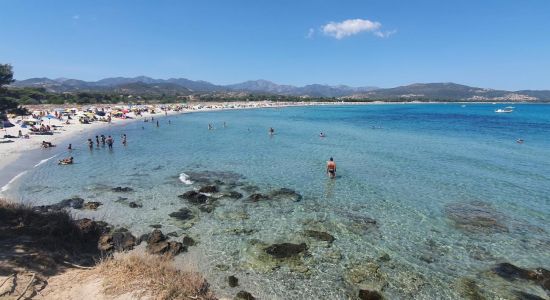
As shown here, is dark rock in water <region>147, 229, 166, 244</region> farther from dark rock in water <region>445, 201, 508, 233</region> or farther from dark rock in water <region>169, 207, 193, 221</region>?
dark rock in water <region>445, 201, 508, 233</region>

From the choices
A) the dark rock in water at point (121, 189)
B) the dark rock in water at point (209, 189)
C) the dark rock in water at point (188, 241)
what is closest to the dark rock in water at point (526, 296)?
the dark rock in water at point (188, 241)

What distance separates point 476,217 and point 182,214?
16.3 m

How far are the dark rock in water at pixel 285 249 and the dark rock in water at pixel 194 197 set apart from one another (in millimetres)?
7513

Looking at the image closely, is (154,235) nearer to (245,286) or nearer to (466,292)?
(245,286)

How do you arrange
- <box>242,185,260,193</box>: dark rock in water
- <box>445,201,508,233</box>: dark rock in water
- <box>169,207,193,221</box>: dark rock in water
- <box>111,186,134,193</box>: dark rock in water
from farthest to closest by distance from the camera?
1. <box>242,185,260,193</box>: dark rock in water
2. <box>111,186,134,193</box>: dark rock in water
3. <box>169,207,193,221</box>: dark rock in water
4. <box>445,201,508,233</box>: dark rock in water

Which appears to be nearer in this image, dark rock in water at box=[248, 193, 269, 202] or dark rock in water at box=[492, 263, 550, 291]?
dark rock in water at box=[492, 263, 550, 291]

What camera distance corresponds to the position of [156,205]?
2078 cm

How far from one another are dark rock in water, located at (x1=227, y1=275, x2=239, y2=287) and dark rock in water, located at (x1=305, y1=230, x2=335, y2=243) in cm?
502

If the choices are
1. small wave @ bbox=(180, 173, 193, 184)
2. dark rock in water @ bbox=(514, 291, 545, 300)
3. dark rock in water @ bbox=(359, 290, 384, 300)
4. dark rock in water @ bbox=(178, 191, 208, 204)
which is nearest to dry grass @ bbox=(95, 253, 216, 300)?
dark rock in water @ bbox=(359, 290, 384, 300)

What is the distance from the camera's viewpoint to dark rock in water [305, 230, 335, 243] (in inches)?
637

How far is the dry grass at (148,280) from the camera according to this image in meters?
9.24

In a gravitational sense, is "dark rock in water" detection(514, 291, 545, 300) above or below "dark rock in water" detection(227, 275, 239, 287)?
below

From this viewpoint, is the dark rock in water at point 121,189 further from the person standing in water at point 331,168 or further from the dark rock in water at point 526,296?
the dark rock in water at point 526,296

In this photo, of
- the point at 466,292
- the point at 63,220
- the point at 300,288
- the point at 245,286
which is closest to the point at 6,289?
the point at 63,220
